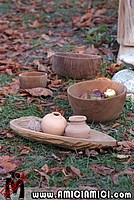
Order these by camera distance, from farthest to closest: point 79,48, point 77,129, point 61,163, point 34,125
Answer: point 79,48 → point 34,125 → point 77,129 → point 61,163

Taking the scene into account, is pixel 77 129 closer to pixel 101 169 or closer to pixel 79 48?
pixel 101 169

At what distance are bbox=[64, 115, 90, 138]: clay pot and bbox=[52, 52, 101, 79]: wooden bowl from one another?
50.2 inches

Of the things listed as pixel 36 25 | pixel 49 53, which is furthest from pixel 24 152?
pixel 36 25

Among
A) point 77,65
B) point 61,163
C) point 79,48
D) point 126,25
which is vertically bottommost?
point 61,163

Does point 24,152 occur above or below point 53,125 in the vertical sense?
below

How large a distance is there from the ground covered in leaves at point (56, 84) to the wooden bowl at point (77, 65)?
3.8 inches

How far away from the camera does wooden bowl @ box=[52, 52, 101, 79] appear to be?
4.30 metres

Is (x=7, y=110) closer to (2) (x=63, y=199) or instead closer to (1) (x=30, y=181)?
(1) (x=30, y=181)

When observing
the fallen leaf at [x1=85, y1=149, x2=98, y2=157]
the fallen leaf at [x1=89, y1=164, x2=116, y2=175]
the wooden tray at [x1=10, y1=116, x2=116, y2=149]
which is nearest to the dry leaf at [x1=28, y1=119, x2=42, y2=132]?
the wooden tray at [x1=10, y1=116, x2=116, y2=149]

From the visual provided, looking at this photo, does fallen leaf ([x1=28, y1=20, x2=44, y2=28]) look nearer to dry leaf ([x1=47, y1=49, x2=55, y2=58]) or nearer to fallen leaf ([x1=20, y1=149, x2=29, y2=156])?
dry leaf ([x1=47, y1=49, x2=55, y2=58])

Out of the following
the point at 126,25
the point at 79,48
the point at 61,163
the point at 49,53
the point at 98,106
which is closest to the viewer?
the point at 61,163

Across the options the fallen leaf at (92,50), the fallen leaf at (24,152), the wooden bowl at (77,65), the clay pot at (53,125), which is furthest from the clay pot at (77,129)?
the fallen leaf at (92,50)

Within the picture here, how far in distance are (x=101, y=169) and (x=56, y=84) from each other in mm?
1656

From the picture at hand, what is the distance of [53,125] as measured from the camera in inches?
122
